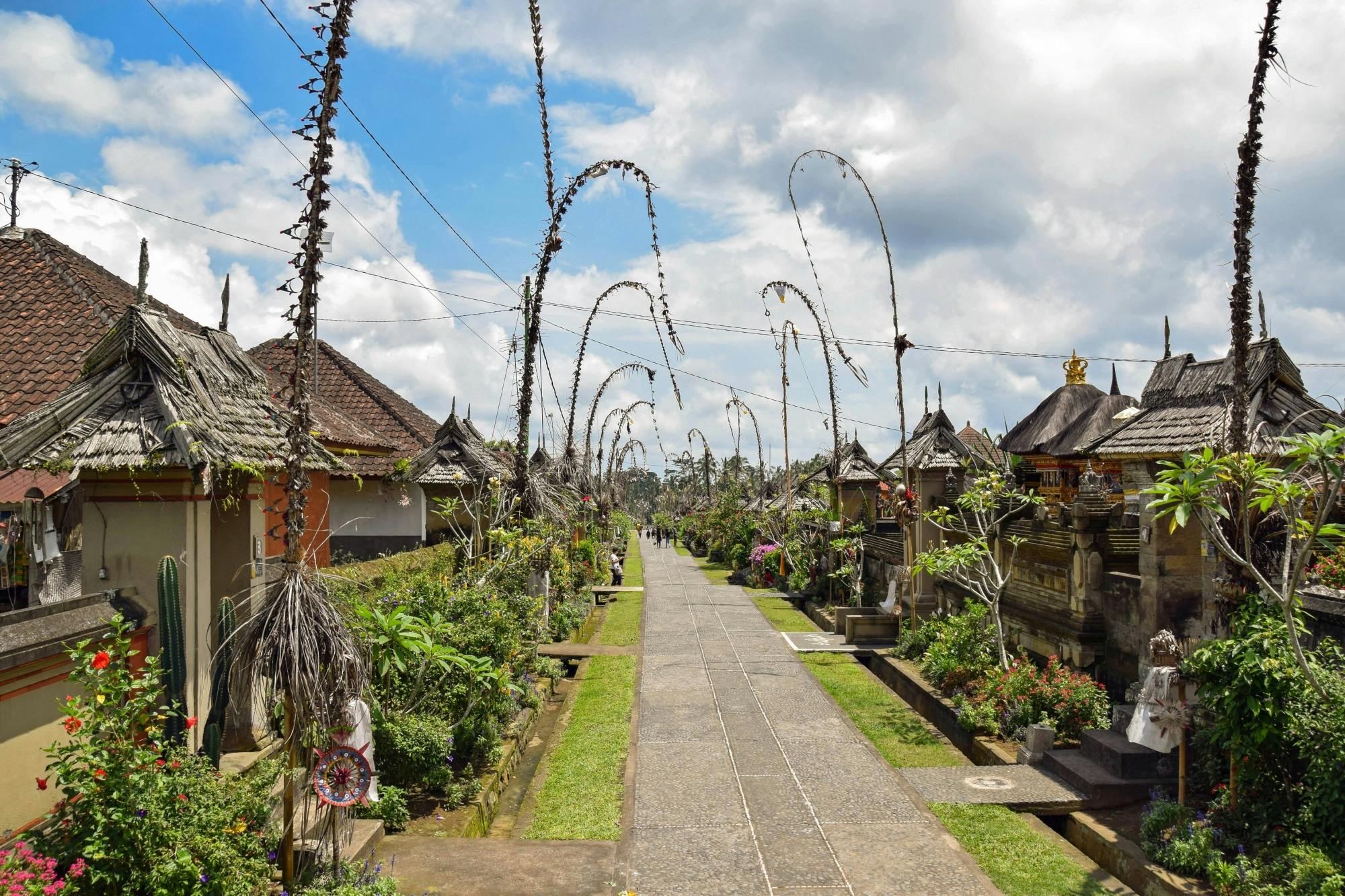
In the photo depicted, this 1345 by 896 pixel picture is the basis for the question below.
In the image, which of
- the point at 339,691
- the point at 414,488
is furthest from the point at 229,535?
the point at 414,488

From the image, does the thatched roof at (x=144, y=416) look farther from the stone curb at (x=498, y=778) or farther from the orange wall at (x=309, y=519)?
the stone curb at (x=498, y=778)

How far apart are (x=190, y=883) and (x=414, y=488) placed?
13467 mm

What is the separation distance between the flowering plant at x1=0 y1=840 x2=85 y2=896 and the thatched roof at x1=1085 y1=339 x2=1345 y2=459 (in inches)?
380

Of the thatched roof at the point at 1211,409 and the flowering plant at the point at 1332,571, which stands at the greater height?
the thatched roof at the point at 1211,409

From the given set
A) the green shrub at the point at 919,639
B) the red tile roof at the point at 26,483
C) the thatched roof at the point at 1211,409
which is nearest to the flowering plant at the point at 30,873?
the red tile roof at the point at 26,483

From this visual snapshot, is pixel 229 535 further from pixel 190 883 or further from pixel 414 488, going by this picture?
pixel 414 488

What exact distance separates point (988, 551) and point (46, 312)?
479 inches

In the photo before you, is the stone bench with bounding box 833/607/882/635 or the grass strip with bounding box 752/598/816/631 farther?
the grass strip with bounding box 752/598/816/631

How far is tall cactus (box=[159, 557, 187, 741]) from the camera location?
682 centimetres

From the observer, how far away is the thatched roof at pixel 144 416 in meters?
6.85

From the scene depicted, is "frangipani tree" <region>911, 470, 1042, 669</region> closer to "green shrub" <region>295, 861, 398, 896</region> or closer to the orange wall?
the orange wall

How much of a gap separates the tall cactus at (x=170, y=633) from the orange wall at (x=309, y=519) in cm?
79

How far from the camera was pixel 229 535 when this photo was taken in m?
8.13

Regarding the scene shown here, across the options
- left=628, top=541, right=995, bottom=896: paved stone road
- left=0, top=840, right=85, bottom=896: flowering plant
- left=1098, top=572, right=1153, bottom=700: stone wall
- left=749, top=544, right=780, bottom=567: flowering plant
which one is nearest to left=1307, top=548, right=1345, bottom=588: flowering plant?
left=1098, top=572, right=1153, bottom=700: stone wall
